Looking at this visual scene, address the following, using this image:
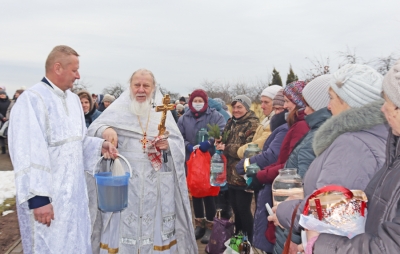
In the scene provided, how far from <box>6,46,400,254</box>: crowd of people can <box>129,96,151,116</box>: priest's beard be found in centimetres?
1

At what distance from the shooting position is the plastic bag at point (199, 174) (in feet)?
17.7

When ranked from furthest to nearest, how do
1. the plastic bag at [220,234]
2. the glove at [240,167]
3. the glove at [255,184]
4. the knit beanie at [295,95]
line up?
the plastic bag at [220,234] → the glove at [240,167] → the glove at [255,184] → the knit beanie at [295,95]

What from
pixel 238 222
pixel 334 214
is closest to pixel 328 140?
pixel 334 214

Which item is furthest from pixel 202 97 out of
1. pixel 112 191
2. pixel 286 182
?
pixel 286 182

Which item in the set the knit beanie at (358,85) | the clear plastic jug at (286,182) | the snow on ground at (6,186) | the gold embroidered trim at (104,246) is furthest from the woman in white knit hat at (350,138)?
the snow on ground at (6,186)

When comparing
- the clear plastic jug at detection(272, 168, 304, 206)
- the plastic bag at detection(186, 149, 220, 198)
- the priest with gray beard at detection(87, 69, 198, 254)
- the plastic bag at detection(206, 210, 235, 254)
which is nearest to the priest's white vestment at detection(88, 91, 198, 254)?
the priest with gray beard at detection(87, 69, 198, 254)

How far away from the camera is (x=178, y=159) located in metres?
4.36

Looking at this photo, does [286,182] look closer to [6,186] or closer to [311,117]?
[311,117]

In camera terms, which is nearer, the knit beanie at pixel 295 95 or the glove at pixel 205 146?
the knit beanie at pixel 295 95

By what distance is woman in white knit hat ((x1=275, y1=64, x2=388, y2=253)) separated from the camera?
195cm

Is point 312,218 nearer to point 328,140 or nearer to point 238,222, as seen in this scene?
point 328,140

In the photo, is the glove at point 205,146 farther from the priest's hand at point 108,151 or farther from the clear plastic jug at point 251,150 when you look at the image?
the priest's hand at point 108,151

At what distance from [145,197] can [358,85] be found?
2539 millimetres

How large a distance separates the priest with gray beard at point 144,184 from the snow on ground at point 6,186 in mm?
4433
